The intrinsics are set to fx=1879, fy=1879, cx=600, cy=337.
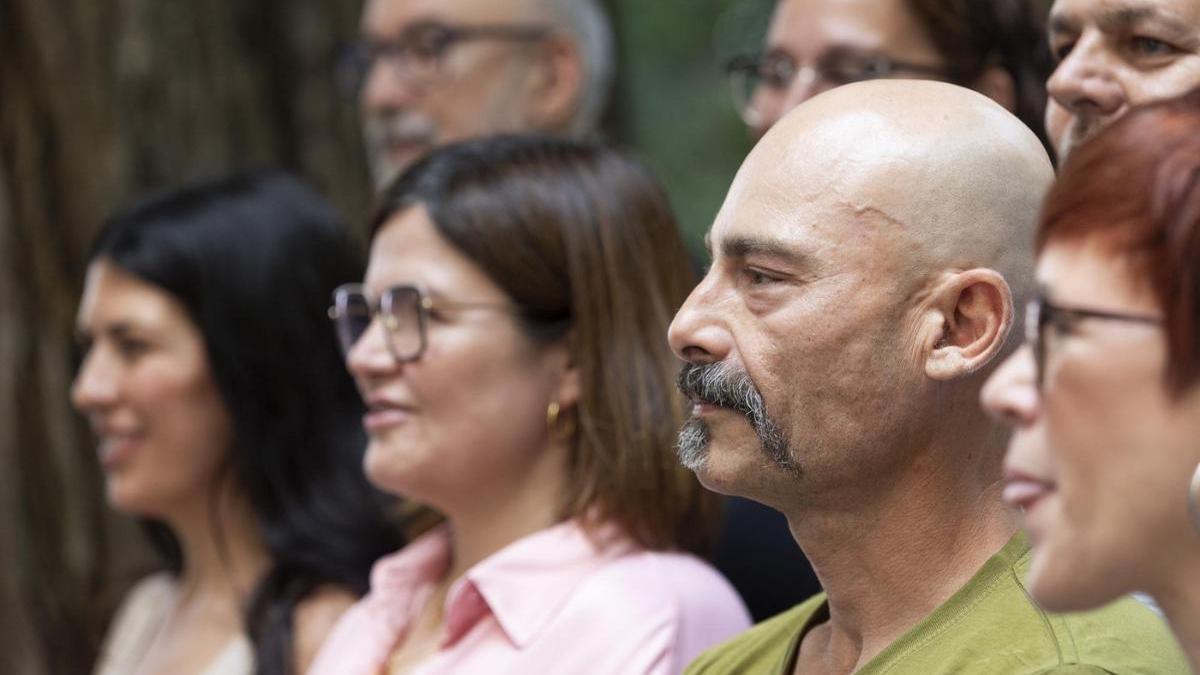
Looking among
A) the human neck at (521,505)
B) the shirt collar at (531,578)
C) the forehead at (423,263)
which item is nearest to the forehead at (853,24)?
the forehead at (423,263)

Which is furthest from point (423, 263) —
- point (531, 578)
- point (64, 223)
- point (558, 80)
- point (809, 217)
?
point (64, 223)

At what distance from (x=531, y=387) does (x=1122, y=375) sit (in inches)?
65.6

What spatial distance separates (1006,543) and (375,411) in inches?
53.3

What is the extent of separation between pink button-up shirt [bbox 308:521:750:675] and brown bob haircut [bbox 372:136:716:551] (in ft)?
0.26

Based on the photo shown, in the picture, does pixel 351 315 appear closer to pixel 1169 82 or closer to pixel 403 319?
pixel 403 319

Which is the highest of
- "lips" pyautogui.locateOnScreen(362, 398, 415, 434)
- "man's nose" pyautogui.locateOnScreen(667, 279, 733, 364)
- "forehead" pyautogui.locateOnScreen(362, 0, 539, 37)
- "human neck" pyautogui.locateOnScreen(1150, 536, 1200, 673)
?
"forehead" pyautogui.locateOnScreen(362, 0, 539, 37)

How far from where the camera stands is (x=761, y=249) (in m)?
2.36

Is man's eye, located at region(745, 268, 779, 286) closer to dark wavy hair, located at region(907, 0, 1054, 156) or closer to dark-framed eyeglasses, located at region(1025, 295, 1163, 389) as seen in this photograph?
dark-framed eyeglasses, located at region(1025, 295, 1163, 389)

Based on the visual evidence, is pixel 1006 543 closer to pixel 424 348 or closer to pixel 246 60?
pixel 424 348

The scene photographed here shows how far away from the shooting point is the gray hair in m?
5.29

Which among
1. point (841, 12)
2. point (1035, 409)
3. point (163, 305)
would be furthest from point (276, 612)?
point (1035, 409)

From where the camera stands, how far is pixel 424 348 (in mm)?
3277

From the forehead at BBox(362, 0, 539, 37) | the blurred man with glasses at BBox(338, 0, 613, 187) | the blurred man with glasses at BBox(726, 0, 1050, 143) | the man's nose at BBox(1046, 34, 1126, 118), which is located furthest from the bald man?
the forehead at BBox(362, 0, 539, 37)

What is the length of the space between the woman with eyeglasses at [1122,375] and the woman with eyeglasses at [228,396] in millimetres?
2372
